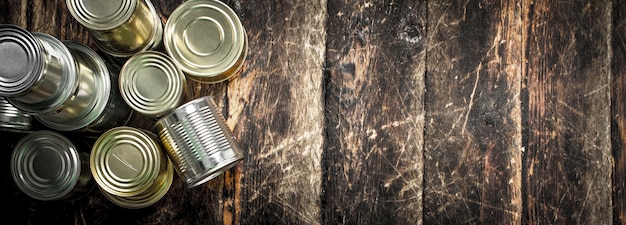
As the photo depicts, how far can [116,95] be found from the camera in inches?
80.4

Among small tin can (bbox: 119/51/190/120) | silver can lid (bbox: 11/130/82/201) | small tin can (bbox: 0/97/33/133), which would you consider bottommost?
silver can lid (bbox: 11/130/82/201)

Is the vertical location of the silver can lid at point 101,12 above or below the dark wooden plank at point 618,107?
above

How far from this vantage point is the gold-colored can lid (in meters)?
1.95

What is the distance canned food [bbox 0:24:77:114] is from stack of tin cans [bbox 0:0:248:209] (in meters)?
0.02

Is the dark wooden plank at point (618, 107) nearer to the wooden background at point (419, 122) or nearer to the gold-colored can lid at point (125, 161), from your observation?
the wooden background at point (419, 122)

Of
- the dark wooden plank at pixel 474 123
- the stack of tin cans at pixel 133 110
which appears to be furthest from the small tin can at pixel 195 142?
the dark wooden plank at pixel 474 123

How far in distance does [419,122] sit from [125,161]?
3.59 feet

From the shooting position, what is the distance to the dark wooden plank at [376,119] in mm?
2156

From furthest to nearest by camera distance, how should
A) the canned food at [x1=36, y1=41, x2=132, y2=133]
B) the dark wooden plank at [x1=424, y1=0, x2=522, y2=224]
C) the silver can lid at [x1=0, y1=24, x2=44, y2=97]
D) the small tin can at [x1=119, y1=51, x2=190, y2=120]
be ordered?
the dark wooden plank at [x1=424, y1=0, x2=522, y2=224], the small tin can at [x1=119, y1=51, x2=190, y2=120], the canned food at [x1=36, y1=41, x2=132, y2=133], the silver can lid at [x1=0, y1=24, x2=44, y2=97]

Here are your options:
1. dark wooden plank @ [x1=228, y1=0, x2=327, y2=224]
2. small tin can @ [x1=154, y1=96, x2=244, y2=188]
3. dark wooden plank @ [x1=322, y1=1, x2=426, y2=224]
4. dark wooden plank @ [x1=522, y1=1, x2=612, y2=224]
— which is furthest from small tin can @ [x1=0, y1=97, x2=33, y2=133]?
dark wooden plank @ [x1=522, y1=1, x2=612, y2=224]

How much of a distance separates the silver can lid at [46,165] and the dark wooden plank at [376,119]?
0.93m

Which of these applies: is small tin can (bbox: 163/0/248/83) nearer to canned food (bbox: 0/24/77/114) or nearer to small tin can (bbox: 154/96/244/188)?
small tin can (bbox: 154/96/244/188)

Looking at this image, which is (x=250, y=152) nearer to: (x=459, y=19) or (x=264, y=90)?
(x=264, y=90)

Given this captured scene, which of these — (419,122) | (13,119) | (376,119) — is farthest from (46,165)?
(419,122)
